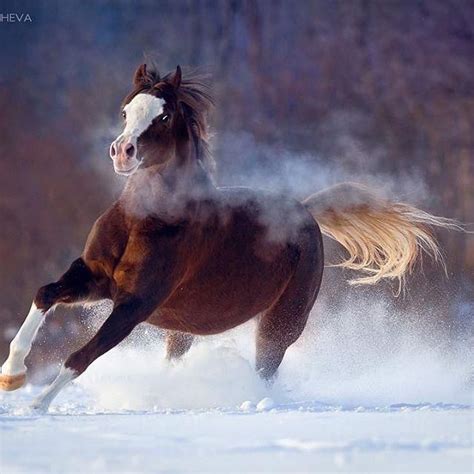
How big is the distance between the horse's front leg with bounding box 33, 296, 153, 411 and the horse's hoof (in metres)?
0.15

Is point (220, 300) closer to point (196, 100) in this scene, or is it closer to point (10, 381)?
point (196, 100)

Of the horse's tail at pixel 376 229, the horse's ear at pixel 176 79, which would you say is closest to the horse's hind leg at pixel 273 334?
the horse's tail at pixel 376 229

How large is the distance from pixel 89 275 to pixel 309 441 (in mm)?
1232

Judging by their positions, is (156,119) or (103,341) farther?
(156,119)

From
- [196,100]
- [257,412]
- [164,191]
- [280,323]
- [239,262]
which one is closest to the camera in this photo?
[257,412]

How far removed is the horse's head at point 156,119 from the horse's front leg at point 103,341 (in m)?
0.39

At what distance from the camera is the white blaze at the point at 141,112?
121 inches

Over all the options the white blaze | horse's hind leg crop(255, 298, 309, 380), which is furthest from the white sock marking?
horse's hind leg crop(255, 298, 309, 380)

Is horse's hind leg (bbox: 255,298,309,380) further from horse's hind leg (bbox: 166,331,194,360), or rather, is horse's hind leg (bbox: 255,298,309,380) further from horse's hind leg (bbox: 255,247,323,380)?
horse's hind leg (bbox: 166,331,194,360)

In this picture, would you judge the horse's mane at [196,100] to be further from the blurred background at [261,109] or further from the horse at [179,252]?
the blurred background at [261,109]

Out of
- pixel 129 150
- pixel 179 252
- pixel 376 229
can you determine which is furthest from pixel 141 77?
pixel 376 229

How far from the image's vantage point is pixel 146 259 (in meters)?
3.06

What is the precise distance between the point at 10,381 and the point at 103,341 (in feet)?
0.96

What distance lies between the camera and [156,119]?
3.12 meters
